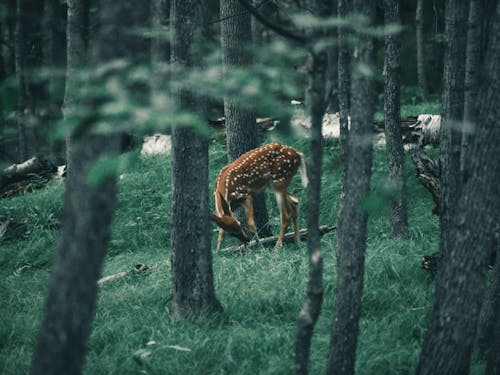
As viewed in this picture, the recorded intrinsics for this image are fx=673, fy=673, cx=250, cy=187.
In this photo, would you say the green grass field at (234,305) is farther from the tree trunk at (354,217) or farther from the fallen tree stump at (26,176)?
the fallen tree stump at (26,176)

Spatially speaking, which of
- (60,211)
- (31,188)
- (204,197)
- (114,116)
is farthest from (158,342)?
(31,188)

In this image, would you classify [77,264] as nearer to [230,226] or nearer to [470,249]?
[470,249]

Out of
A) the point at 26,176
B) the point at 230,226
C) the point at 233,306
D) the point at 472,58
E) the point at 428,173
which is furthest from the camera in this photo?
the point at 26,176

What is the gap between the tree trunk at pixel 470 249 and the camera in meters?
4.82

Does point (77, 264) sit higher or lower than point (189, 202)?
higher

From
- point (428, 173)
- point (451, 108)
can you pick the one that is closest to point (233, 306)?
point (451, 108)

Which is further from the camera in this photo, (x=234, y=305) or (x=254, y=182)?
(x=254, y=182)

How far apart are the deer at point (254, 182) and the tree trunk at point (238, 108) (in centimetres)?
47

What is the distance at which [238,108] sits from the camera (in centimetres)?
1012

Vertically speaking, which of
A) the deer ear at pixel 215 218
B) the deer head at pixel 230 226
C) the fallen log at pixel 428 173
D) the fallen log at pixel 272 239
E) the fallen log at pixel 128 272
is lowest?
the fallen log at pixel 128 272

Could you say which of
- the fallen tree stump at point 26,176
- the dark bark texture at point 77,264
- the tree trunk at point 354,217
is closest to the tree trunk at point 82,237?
the dark bark texture at point 77,264

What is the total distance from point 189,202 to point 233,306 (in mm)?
1202

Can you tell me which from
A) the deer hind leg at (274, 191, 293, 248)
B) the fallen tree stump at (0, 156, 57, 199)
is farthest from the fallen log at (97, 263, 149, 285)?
the fallen tree stump at (0, 156, 57, 199)

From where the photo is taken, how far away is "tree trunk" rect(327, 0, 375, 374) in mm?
5004
